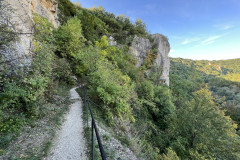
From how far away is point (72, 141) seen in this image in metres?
3.45

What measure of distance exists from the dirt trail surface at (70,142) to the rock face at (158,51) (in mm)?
18841

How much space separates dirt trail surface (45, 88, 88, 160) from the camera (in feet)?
9.30

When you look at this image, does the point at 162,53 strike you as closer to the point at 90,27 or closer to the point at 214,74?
the point at 90,27

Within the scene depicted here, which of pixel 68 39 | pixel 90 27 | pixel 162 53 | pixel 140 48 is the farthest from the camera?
pixel 162 53

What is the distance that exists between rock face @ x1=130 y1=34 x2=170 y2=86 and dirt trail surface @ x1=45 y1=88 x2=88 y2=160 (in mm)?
18841

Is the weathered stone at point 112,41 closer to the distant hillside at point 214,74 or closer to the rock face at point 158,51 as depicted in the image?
the rock face at point 158,51

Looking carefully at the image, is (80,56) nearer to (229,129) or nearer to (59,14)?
(59,14)

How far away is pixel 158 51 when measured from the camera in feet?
75.5

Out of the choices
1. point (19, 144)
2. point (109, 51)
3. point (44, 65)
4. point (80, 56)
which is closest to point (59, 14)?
point (109, 51)

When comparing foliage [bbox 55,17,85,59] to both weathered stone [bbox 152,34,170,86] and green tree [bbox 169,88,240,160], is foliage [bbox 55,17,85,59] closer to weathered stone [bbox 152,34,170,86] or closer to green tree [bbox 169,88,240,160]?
green tree [bbox 169,88,240,160]

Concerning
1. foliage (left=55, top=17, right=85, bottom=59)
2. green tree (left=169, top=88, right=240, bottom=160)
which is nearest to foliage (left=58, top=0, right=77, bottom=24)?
foliage (left=55, top=17, right=85, bottom=59)

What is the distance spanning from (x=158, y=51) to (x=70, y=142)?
24.1 m

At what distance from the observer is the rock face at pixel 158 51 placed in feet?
73.5

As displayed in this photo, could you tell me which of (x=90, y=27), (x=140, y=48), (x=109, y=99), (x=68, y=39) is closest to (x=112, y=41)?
(x=90, y=27)
